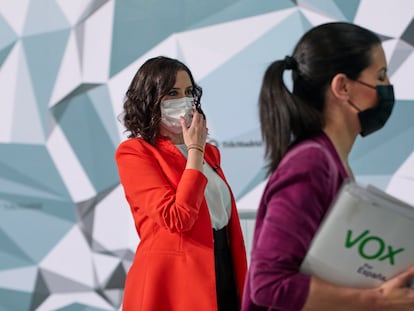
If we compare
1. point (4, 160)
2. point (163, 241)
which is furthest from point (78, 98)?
point (163, 241)

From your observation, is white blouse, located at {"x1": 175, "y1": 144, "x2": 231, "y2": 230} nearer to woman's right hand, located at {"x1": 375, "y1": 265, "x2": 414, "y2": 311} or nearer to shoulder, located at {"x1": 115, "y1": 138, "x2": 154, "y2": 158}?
shoulder, located at {"x1": 115, "y1": 138, "x2": 154, "y2": 158}

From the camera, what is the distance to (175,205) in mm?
1810

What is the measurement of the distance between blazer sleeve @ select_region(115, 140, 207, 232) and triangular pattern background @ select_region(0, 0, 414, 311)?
129 centimetres

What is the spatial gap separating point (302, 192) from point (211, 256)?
0.91 meters

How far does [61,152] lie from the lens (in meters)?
3.42

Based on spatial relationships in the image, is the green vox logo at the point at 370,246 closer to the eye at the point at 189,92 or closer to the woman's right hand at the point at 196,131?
the woman's right hand at the point at 196,131

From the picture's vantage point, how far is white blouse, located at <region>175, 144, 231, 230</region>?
198cm

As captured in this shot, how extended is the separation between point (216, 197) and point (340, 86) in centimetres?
94

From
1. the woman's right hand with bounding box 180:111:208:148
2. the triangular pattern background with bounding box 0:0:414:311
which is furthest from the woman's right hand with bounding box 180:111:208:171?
the triangular pattern background with bounding box 0:0:414:311

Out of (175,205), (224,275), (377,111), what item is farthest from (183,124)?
(377,111)

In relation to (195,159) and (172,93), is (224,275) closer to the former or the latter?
(195,159)

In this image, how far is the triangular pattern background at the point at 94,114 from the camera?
3.20 meters

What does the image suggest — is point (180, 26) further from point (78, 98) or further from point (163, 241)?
point (163, 241)

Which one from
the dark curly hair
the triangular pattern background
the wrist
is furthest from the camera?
the triangular pattern background
